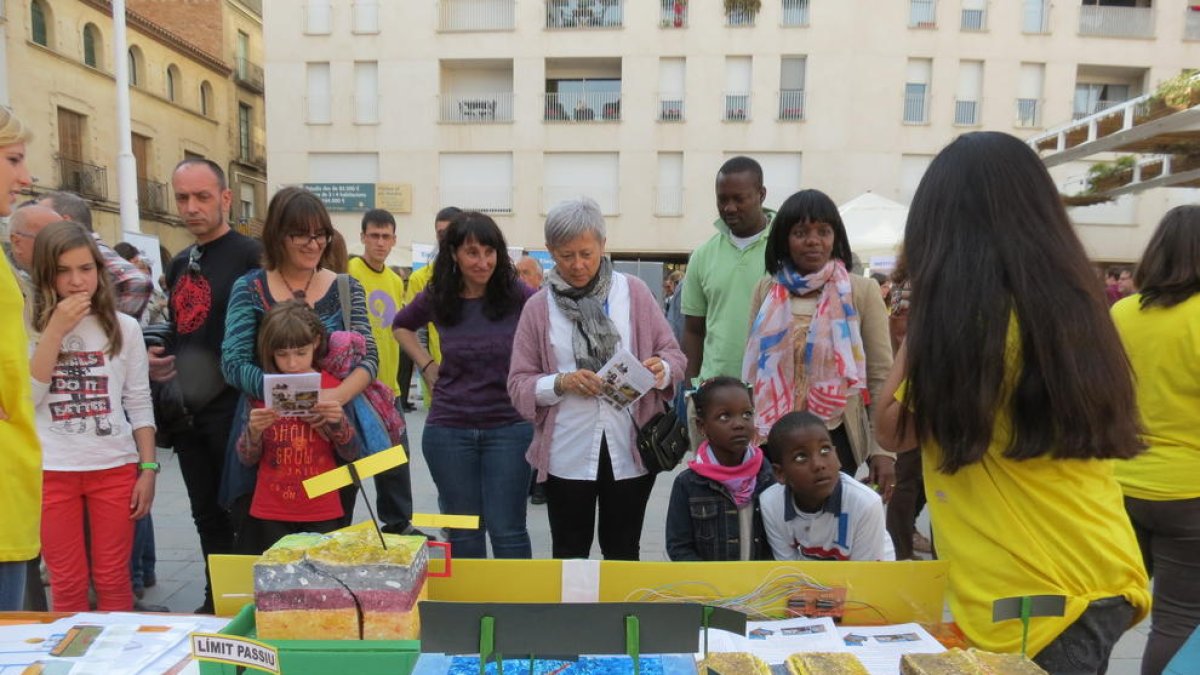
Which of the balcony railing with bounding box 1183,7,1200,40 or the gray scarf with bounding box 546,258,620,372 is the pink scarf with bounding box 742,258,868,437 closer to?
the gray scarf with bounding box 546,258,620,372

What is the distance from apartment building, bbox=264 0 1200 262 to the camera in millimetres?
20312

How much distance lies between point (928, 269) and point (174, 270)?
2.93 meters

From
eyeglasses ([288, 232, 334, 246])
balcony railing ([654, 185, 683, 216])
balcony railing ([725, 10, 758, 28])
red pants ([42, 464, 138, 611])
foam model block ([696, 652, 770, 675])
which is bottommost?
red pants ([42, 464, 138, 611])

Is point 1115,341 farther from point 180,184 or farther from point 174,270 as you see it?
point 174,270

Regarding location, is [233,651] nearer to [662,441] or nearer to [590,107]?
[662,441]

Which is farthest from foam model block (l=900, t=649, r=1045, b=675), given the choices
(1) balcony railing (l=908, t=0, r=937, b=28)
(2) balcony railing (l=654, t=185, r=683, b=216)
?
(1) balcony railing (l=908, t=0, r=937, b=28)

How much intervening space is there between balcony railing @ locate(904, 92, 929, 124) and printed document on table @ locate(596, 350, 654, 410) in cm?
2112

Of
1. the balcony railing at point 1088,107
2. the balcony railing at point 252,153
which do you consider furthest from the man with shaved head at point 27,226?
the balcony railing at point 252,153

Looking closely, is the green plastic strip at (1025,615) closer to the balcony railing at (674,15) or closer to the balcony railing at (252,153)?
the balcony railing at (674,15)

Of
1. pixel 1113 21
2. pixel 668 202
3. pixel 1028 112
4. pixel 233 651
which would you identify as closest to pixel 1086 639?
pixel 233 651

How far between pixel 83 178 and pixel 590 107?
14.5 metres

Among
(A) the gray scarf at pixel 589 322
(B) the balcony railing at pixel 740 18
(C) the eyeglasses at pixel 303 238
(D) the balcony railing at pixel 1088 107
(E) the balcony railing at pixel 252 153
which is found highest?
(B) the balcony railing at pixel 740 18

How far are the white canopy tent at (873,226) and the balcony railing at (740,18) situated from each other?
37.2 ft

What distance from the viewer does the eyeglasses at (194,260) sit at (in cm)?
281
